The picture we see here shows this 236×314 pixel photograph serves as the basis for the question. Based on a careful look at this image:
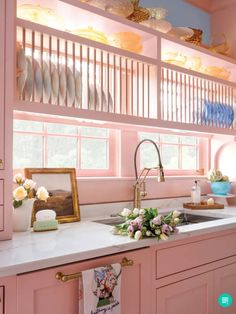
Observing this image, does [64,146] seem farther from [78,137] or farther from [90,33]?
[90,33]

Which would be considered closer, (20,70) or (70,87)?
(20,70)

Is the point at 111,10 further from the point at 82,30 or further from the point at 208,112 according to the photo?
the point at 208,112

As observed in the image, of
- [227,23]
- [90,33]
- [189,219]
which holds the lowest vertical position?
[189,219]

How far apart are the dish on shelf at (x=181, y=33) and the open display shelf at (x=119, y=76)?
10 centimetres

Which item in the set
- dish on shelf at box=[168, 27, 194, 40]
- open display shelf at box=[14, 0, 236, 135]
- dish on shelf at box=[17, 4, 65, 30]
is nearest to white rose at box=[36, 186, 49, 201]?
open display shelf at box=[14, 0, 236, 135]

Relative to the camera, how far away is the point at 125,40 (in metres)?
2.11

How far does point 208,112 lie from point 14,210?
1.65 m

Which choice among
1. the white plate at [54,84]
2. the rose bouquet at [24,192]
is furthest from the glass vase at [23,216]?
the white plate at [54,84]

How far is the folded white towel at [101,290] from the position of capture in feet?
4.22

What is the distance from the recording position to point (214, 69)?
2.75 m

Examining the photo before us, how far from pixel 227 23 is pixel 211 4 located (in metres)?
0.25

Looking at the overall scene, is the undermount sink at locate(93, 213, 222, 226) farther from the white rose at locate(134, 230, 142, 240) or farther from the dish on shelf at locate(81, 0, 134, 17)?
the dish on shelf at locate(81, 0, 134, 17)

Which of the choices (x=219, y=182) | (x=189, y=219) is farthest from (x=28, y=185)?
(x=219, y=182)

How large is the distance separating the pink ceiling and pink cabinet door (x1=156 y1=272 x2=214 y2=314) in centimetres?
234
